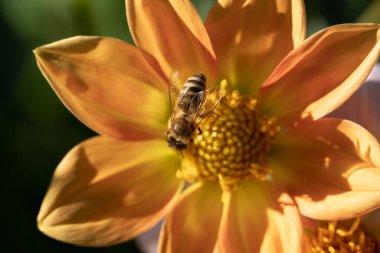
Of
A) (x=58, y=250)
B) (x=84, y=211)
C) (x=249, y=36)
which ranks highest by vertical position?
(x=249, y=36)

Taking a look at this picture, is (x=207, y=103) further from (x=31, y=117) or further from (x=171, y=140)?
(x=31, y=117)

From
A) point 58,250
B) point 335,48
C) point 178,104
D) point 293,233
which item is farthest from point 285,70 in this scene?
point 58,250

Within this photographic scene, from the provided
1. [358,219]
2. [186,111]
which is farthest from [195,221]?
[358,219]

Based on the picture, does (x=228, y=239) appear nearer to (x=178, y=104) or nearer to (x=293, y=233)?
(x=293, y=233)

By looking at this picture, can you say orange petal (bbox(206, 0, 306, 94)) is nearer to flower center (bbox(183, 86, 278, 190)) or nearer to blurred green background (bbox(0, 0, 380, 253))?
flower center (bbox(183, 86, 278, 190))

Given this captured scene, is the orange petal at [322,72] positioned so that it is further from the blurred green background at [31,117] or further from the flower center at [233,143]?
the blurred green background at [31,117]

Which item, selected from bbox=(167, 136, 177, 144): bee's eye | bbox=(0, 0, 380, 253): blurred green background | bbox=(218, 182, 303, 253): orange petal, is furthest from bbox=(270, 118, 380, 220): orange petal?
bbox=(0, 0, 380, 253): blurred green background
